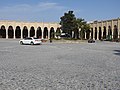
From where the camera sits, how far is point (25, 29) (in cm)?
11069

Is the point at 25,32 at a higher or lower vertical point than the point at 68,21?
lower

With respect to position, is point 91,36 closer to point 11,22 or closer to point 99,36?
point 99,36

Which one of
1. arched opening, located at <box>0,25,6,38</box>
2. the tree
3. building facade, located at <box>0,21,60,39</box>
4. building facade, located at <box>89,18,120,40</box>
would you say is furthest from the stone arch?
the tree

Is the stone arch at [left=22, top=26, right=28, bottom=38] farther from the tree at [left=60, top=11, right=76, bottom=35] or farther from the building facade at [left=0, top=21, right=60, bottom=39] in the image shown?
the tree at [left=60, top=11, right=76, bottom=35]

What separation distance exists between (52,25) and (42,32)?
5058mm

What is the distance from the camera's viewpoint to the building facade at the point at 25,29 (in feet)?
336

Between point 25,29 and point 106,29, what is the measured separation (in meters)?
34.6

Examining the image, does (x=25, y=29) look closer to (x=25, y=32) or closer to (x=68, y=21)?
(x=25, y=32)

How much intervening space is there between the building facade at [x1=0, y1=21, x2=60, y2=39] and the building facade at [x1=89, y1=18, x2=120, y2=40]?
15.2 m

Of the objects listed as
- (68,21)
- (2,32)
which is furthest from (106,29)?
(2,32)

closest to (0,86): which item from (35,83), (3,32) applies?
(35,83)

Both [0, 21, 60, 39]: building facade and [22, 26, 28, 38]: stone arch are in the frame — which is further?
[22, 26, 28, 38]: stone arch

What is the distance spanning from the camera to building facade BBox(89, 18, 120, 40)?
88500 millimetres

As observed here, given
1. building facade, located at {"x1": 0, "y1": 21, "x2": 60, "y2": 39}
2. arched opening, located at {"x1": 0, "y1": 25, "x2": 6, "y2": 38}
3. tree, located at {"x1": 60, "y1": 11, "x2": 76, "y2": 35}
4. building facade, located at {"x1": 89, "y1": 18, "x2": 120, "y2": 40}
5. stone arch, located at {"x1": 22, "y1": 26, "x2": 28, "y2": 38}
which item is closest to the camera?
tree, located at {"x1": 60, "y1": 11, "x2": 76, "y2": 35}
